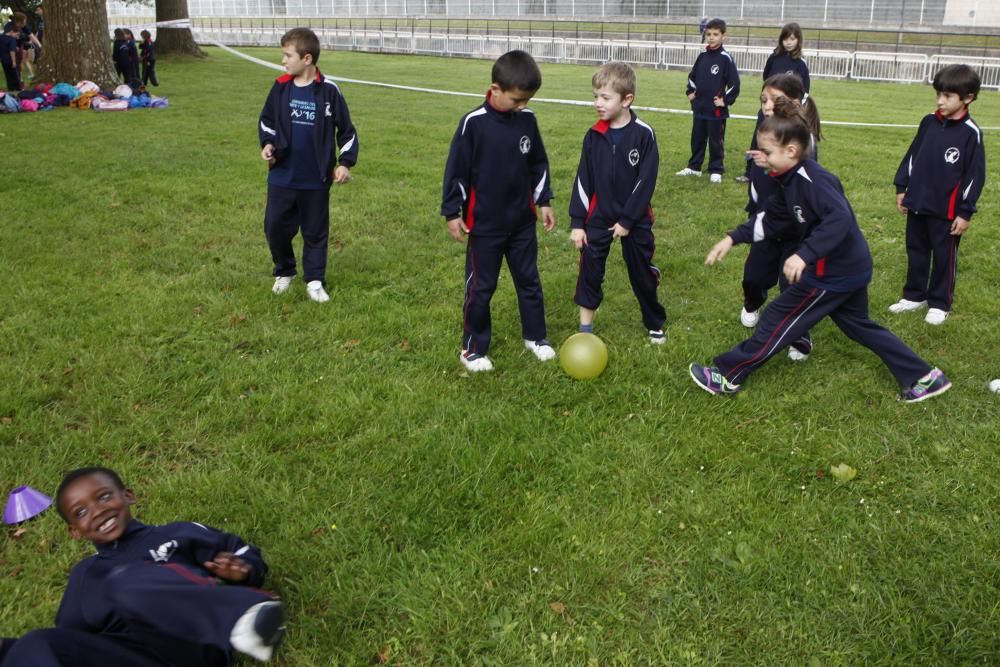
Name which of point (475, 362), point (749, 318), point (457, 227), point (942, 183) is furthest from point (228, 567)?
point (942, 183)

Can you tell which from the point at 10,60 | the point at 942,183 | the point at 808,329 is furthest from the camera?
the point at 10,60

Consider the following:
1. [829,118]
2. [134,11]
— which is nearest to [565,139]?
[829,118]

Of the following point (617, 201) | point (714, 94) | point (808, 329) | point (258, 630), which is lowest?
point (258, 630)

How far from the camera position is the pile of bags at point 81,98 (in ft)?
52.5

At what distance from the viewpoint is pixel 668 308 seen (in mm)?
6191

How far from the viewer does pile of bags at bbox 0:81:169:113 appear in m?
16.0

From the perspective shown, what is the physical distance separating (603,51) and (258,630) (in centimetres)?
3714

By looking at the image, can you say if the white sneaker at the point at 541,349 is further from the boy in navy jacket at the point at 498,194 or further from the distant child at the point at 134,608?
the distant child at the point at 134,608

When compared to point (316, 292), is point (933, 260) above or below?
above

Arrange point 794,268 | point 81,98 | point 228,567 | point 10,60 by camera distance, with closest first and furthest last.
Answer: point 228,567 < point 794,268 < point 81,98 < point 10,60

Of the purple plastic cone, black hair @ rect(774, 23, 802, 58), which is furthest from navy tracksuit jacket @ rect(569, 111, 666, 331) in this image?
black hair @ rect(774, 23, 802, 58)

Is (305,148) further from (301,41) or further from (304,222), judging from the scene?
(301,41)

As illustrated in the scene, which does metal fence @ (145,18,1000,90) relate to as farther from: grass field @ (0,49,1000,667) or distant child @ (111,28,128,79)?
grass field @ (0,49,1000,667)

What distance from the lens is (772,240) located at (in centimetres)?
520
